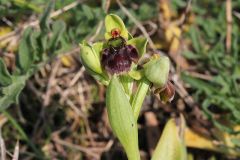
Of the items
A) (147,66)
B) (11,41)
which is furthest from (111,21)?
(11,41)

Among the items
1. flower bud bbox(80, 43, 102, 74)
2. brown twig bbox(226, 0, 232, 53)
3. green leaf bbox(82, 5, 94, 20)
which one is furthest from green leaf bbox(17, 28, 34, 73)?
brown twig bbox(226, 0, 232, 53)

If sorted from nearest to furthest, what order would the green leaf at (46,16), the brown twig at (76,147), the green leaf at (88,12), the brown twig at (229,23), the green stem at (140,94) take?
the green stem at (140,94)
the green leaf at (46,16)
the green leaf at (88,12)
the brown twig at (76,147)
the brown twig at (229,23)

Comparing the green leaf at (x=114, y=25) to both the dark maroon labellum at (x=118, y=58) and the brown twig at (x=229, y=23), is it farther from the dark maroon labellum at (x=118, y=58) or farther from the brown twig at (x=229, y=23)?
the brown twig at (x=229, y=23)

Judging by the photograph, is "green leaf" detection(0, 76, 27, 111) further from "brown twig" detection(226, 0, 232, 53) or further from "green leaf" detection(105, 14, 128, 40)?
"brown twig" detection(226, 0, 232, 53)

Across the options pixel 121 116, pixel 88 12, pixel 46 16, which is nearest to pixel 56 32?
pixel 46 16

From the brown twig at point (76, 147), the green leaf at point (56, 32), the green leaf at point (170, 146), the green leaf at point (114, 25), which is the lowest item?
the brown twig at point (76, 147)

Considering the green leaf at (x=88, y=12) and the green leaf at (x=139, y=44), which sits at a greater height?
the green leaf at (x=139, y=44)

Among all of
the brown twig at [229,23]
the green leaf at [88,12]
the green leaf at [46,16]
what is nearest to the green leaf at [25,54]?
the green leaf at [46,16]

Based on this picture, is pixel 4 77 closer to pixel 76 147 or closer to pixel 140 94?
pixel 140 94
